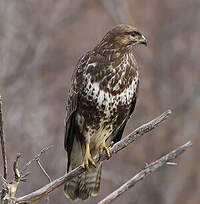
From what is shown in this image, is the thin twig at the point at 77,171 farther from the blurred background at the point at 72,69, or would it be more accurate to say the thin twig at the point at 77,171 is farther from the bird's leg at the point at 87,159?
the blurred background at the point at 72,69

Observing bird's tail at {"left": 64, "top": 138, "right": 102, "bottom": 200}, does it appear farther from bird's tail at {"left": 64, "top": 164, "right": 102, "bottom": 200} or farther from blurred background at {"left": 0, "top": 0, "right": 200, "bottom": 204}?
blurred background at {"left": 0, "top": 0, "right": 200, "bottom": 204}

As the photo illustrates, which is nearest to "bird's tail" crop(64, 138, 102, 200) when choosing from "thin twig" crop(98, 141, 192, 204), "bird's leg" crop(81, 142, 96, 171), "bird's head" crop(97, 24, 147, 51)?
"bird's leg" crop(81, 142, 96, 171)

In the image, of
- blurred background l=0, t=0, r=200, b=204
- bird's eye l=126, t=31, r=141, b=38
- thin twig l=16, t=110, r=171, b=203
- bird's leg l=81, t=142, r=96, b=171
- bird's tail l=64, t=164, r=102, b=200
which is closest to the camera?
thin twig l=16, t=110, r=171, b=203

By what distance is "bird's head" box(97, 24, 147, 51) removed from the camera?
558 centimetres

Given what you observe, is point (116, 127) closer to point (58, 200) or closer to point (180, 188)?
point (58, 200)

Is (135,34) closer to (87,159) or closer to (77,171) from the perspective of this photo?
(87,159)

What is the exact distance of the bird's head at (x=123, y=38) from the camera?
18.3 feet

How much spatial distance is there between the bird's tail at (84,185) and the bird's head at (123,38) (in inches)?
43.6

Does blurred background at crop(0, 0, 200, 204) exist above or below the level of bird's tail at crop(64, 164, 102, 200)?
above

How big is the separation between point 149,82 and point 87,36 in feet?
4.96

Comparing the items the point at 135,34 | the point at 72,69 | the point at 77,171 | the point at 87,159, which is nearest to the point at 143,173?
the point at 77,171

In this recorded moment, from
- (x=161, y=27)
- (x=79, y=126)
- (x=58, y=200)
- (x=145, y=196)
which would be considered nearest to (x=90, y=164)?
(x=79, y=126)

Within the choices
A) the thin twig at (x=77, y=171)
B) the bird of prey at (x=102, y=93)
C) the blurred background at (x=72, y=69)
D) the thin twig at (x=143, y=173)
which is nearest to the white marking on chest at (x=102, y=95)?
the bird of prey at (x=102, y=93)

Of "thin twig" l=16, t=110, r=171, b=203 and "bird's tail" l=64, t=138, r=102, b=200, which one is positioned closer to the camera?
"thin twig" l=16, t=110, r=171, b=203
